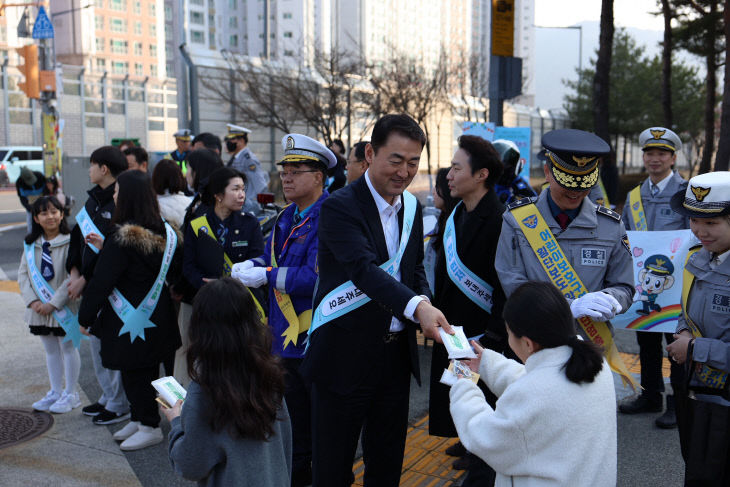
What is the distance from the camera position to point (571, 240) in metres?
3.51

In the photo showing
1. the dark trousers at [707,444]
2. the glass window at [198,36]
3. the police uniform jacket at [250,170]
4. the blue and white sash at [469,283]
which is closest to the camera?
the dark trousers at [707,444]

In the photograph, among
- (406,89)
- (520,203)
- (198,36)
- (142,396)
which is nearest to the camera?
(520,203)

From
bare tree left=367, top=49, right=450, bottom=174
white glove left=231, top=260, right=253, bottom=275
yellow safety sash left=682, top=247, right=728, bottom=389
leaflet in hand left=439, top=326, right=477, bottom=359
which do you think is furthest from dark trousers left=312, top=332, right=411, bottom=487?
bare tree left=367, top=49, right=450, bottom=174

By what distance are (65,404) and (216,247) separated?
6.05ft

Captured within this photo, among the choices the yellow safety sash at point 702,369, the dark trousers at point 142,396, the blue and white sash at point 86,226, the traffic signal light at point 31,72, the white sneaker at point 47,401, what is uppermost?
the traffic signal light at point 31,72

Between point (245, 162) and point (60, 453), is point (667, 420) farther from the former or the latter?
point (245, 162)

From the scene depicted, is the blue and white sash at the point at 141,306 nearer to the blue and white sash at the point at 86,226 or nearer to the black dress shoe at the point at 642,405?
the blue and white sash at the point at 86,226

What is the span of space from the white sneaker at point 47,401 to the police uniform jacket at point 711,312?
456 centimetres

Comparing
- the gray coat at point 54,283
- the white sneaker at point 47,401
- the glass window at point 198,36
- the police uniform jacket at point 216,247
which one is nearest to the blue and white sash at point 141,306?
the police uniform jacket at point 216,247

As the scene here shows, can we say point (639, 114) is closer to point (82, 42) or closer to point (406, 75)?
point (406, 75)

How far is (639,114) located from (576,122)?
3185 millimetres

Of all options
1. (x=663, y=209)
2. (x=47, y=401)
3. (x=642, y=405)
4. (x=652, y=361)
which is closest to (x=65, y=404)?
(x=47, y=401)

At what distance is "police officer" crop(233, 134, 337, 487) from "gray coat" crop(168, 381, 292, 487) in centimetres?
138

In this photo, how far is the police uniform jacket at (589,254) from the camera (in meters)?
3.47
